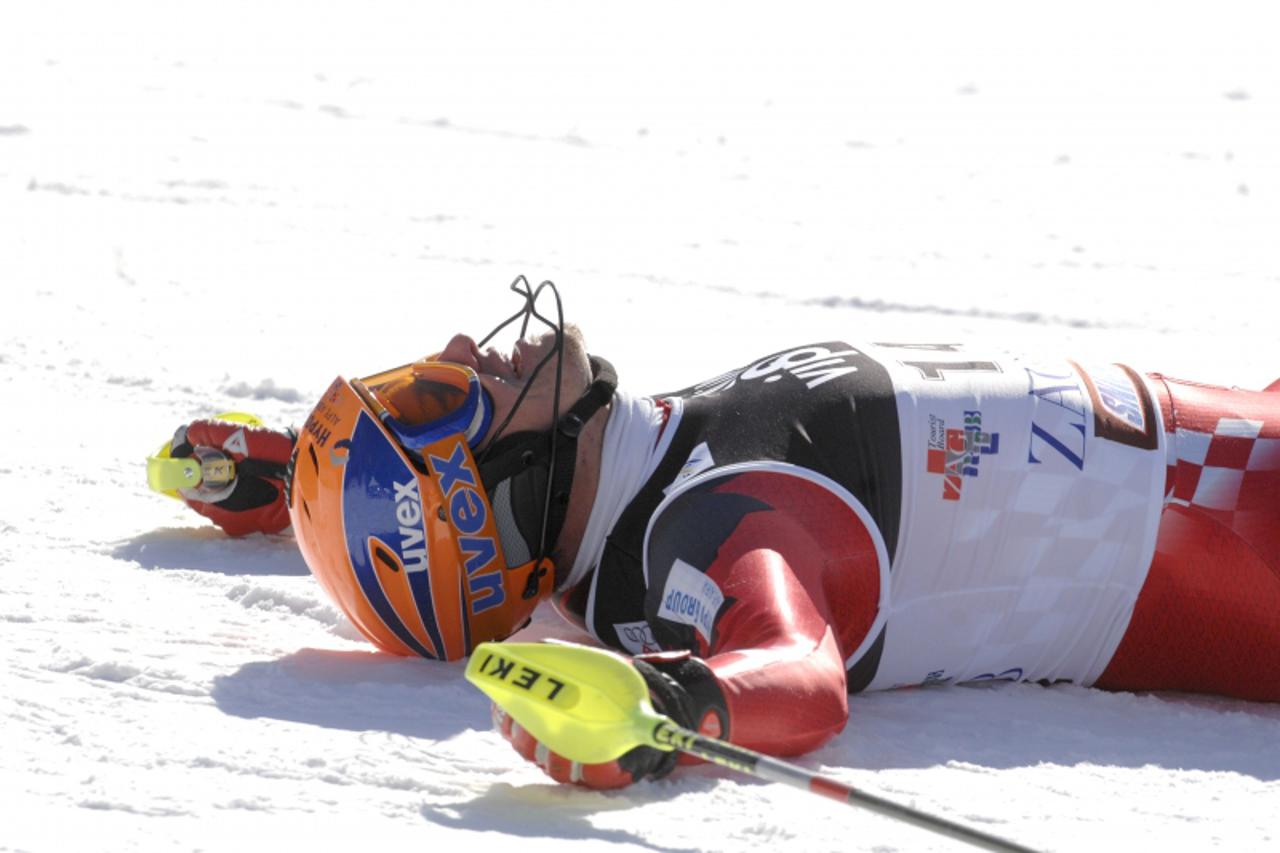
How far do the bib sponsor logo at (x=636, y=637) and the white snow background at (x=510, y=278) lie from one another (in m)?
0.35

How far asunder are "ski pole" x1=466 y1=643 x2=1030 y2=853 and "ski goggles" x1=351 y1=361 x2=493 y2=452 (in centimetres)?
71

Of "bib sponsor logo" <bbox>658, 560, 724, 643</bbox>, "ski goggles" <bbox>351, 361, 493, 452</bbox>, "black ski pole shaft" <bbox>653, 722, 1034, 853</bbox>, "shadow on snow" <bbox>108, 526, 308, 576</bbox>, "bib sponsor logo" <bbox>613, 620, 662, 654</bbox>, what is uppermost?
"ski goggles" <bbox>351, 361, 493, 452</bbox>

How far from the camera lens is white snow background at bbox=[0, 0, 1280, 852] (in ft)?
8.82

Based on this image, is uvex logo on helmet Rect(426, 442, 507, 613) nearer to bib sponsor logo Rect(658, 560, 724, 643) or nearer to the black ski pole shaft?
bib sponsor logo Rect(658, 560, 724, 643)

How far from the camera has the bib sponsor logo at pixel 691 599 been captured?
2.95 metres

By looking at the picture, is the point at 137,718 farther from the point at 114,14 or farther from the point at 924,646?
the point at 114,14

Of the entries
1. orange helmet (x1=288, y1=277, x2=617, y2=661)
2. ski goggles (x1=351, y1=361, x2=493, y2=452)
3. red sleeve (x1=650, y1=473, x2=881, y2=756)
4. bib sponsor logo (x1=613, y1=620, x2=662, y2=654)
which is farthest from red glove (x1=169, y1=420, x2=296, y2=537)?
red sleeve (x1=650, y1=473, x2=881, y2=756)

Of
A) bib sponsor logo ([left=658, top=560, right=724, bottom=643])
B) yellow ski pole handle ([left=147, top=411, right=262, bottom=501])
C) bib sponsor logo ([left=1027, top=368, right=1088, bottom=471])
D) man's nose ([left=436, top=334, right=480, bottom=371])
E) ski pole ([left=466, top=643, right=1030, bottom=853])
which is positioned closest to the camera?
ski pole ([left=466, top=643, right=1030, bottom=853])

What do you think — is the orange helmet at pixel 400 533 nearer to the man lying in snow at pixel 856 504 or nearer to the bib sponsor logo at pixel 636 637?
the man lying in snow at pixel 856 504

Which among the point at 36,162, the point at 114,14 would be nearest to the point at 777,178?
the point at 36,162

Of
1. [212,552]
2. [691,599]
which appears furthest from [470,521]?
[212,552]

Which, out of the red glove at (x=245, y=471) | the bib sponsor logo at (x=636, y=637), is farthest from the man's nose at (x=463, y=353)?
the red glove at (x=245, y=471)

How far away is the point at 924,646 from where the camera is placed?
321 centimetres

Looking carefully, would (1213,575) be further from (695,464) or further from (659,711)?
(659,711)
